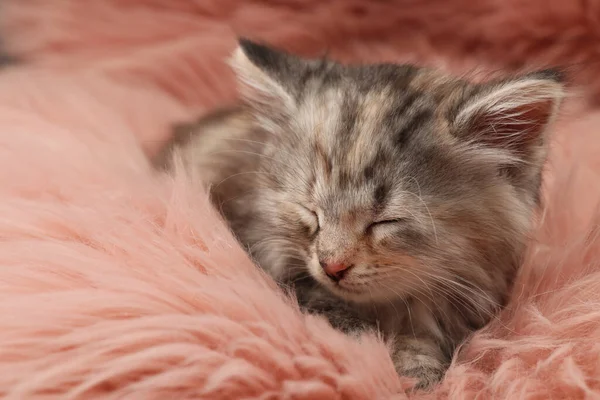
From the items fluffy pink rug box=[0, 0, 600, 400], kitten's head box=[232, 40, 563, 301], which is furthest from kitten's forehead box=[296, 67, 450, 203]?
fluffy pink rug box=[0, 0, 600, 400]

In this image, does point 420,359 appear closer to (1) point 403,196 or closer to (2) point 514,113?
(1) point 403,196

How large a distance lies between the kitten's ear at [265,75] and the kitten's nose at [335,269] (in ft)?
0.74

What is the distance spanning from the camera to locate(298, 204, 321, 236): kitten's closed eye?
68cm

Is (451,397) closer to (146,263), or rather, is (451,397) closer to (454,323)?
(454,323)

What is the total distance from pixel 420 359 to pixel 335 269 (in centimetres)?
13

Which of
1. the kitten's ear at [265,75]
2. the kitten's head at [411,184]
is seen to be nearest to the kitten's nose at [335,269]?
the kitten's head at [411,184]

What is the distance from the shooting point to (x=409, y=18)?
1.27 meters

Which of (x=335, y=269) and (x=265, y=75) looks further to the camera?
(x=265, y=75)

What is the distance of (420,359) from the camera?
633 millimetres

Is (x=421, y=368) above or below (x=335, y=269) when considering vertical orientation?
below

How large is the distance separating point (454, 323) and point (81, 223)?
45 cm

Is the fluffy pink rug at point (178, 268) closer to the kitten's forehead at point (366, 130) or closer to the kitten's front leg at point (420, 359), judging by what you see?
the kitten's front leg at point (420, 359)

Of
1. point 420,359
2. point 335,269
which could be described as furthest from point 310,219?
point 420,359

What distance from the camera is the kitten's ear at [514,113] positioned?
621 millimetres
